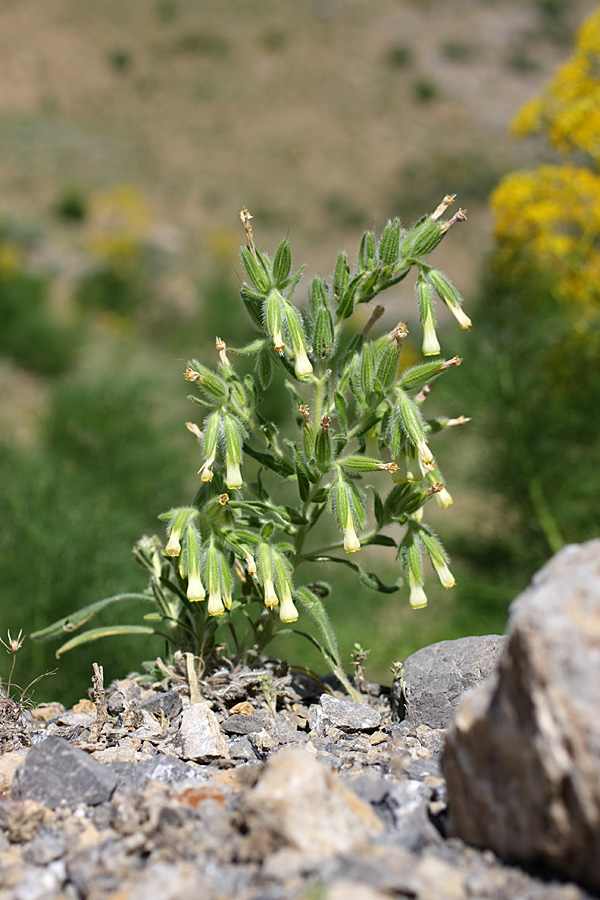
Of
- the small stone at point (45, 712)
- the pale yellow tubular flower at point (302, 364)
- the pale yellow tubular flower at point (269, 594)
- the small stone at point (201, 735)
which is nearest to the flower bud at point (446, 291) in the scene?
the pale yellow tubular flower at point (302, 364)

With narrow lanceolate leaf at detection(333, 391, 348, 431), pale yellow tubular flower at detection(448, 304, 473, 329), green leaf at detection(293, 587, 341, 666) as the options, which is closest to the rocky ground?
green leaf at detection(293, 587, 341, 666)

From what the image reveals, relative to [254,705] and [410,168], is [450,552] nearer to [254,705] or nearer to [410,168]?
[254,705]

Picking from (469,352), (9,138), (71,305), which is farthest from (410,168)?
(469,352)

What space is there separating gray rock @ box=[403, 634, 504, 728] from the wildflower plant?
6.3 inches

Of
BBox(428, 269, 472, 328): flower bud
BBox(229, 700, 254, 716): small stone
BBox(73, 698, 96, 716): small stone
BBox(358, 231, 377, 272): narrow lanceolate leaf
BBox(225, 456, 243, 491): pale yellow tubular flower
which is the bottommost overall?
BBox(229, 700, 254, 716): small stone

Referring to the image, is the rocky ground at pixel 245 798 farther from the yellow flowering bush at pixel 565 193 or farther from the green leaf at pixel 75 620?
the yellow flowering bush at pixel 565 193

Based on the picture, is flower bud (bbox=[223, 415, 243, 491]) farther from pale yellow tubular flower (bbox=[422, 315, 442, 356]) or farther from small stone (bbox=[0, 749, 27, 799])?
small stone (bbox=[0, 749, 27, 799])

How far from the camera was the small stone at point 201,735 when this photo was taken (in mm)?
1530

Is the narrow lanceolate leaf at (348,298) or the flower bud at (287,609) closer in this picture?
the flower bud at (287,609)

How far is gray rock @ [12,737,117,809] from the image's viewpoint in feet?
4.23

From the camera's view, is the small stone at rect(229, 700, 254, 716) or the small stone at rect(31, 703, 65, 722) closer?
the small stone at rect(229, 700, 254, 716)

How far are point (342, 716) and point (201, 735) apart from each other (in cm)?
33

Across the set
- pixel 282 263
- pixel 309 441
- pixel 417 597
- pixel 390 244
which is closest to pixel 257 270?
pixel 282 263

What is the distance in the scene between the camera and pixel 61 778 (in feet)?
4.26
